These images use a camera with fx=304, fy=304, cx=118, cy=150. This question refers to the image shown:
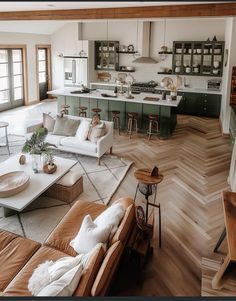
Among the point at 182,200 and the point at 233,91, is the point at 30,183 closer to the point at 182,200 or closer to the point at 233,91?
the point at 182,200

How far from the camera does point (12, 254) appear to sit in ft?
10.3

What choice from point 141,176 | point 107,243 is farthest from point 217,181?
point 107,243

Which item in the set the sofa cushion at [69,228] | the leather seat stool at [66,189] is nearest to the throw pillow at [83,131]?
the leather seat stool at [66,189]

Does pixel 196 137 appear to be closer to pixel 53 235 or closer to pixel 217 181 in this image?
pixel 217 181

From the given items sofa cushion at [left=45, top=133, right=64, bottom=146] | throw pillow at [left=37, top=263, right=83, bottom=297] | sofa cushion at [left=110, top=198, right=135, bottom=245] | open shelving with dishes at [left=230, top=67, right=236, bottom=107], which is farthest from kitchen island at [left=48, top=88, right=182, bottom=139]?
throw pillow at [left=37, top=263, right=83, bottom=297]

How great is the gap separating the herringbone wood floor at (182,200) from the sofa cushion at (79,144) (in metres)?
0.93

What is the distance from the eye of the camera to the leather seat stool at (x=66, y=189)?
4848mm

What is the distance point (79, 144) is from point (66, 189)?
169cm

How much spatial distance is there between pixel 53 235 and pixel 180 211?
6.95 feet

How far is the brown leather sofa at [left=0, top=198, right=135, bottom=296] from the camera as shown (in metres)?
2.57

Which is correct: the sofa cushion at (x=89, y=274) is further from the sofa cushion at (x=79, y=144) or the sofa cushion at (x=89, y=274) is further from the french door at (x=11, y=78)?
the french door at (x=11, y=78)

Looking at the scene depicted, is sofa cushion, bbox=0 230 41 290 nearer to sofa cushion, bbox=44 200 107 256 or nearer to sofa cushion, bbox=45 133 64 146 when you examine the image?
sofa cushion, bbox=44 200 107 256

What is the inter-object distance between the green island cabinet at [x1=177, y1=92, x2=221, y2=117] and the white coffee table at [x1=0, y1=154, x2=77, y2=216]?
6361 millimetres

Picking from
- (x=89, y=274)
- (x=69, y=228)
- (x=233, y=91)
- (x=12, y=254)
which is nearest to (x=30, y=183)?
(x=69, y=228)
